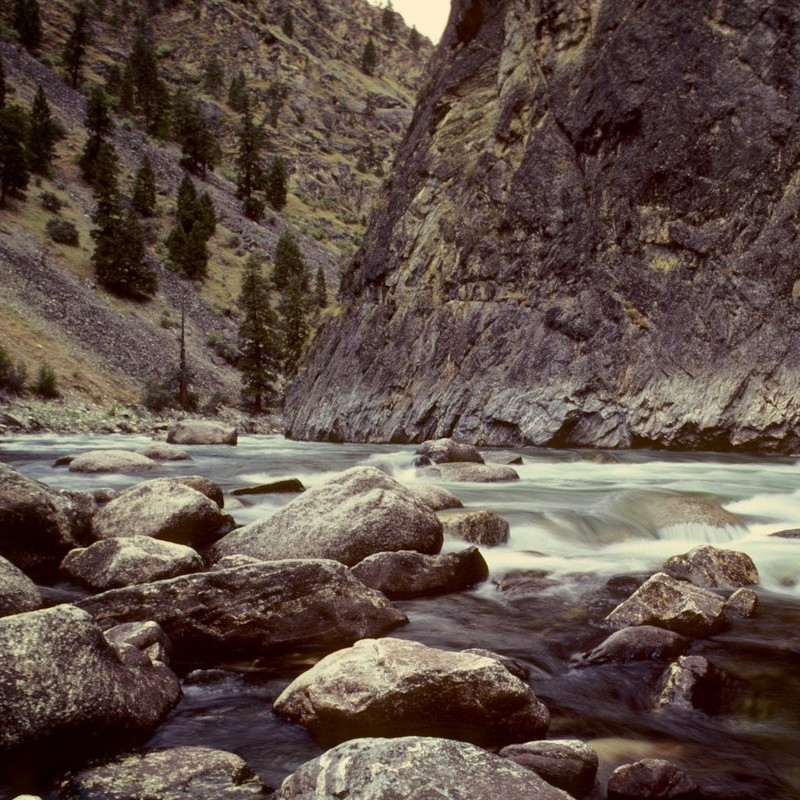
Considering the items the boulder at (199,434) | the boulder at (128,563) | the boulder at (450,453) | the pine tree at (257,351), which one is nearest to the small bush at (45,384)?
the boulder at (199,434)

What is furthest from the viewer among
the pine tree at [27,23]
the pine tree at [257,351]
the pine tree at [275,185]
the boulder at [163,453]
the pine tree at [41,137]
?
the pine tree at [275,185]

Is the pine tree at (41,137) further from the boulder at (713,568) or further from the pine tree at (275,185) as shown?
the boulder at (713,568)

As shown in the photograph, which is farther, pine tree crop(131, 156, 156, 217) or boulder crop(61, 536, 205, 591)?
pine tree crop(131, 156, 156, 217)

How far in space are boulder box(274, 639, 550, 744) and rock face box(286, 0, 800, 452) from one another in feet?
64.3

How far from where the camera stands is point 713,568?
7887 mm

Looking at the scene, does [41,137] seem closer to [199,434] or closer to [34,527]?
[199,434]

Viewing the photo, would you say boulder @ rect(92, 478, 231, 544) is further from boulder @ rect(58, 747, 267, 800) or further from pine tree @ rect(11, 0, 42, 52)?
pine tree @ rect(11, 0, 42, 52)

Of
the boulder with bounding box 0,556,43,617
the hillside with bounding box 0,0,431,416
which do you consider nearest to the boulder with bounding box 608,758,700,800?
the boulder with bounding box 0,556,43,617

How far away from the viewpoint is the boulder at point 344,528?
7.97 metres

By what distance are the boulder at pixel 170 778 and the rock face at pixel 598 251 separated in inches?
822

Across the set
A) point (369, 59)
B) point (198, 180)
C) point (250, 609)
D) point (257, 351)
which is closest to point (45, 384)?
point (257, 351)

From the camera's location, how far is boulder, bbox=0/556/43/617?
18.8ft

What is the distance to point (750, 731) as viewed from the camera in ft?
15.0

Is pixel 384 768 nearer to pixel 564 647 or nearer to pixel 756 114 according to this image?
pixel 564 647
